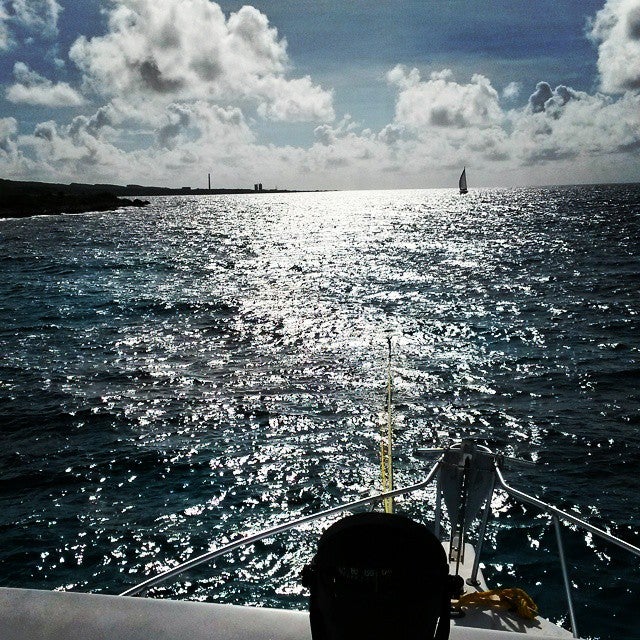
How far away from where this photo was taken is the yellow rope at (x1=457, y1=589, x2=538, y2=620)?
5.54 m

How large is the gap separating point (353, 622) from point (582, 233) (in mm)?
86515

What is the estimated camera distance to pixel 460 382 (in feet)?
71.7

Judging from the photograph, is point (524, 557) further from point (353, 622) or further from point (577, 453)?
point (353, 622)

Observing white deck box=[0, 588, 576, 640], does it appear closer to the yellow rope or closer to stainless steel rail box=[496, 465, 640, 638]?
stainless steel rail box=[496, 465, 640, 638]


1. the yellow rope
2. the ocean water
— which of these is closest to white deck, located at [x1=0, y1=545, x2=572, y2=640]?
the yellow rope

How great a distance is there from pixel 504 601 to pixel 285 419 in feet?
43.0

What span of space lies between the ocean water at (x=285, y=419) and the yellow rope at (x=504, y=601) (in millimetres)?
5318

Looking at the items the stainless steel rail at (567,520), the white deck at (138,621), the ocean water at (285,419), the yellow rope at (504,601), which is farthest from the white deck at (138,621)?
the ocean water at (285,419)

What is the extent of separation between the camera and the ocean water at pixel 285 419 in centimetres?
1159

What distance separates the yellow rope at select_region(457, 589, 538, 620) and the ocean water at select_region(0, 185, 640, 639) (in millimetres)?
5318

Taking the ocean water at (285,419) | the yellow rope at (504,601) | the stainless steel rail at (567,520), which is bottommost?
the ocean water at (285,419)

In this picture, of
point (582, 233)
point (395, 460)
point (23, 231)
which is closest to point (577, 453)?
point (395, 460)

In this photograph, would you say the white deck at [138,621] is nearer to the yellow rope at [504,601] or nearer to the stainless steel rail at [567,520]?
the stainless steel rail at [567,520]

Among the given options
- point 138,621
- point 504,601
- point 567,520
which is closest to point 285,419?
point 504,601
